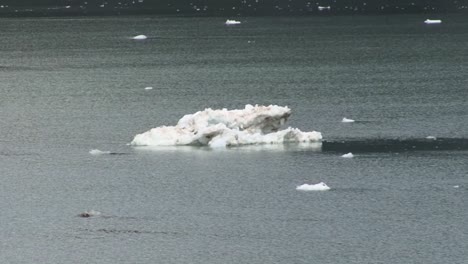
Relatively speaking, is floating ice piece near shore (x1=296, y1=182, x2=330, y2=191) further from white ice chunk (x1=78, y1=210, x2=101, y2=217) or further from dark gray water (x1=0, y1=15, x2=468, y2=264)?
white ice chunk (x1=78, y1=210, x2=101, y2=217)

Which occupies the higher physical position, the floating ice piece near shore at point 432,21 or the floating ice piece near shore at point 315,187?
the floating ice piece near shore at point 315,187

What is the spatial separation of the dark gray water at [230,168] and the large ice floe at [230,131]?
457mm

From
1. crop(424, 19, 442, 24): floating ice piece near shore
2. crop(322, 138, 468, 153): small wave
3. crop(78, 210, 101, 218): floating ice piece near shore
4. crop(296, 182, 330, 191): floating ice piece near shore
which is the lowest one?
crop(424, 19, 442, 24): floating ice piece near shore

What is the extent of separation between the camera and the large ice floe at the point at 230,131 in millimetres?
30125

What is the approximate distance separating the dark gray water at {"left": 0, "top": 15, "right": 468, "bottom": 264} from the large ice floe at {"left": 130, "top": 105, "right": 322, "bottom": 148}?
0.46 meters

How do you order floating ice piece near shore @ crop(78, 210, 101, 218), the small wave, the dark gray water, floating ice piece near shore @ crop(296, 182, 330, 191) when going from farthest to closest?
the small wave
floating ice piece near shore @ crop(296, 182, 330, 191)
floating ice piece near shore @ crop(78, 210, 101, 218)
the dark gray water

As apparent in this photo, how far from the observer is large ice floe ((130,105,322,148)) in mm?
30125

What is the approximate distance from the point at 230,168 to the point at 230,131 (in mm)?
2373

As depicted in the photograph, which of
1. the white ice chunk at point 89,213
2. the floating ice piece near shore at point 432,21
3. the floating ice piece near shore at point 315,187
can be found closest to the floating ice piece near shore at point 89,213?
the white ice chunk at point 89,213

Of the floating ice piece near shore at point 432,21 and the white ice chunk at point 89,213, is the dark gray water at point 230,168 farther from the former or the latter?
the floating ice piece near shore at point 432,21

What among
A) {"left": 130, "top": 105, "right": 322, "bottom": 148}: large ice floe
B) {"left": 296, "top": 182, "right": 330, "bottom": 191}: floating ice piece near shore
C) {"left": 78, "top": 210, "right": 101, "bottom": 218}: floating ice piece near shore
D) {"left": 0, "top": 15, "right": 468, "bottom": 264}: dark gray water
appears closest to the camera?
{"left": 0, "top": 15, "right": 468, "bottom": 264}: dark gray water

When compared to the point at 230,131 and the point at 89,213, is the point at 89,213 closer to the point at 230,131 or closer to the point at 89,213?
the point at 89,213

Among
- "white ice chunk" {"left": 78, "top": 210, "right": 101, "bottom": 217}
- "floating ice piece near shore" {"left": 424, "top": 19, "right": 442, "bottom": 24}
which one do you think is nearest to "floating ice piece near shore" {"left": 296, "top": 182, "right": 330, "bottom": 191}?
"white ice chunk" {"left": 78, "top": 210, "right": 101, "bottom": 217}

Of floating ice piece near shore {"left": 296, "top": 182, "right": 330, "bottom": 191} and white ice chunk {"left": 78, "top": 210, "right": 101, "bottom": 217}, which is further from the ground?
floating ice piece near shore {"left": 296, "top": 182, "right": 330, "bottom": 191}
